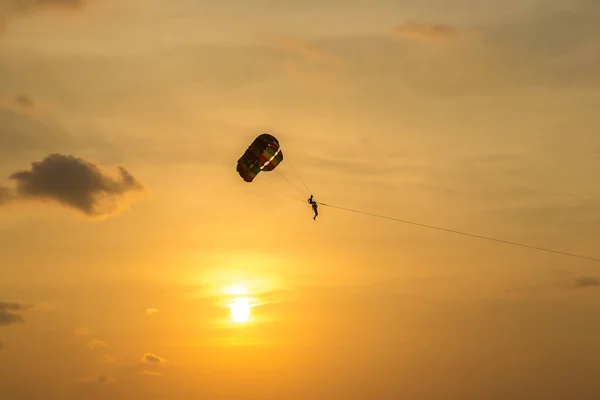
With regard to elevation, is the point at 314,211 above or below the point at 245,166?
below

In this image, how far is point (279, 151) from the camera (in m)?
123

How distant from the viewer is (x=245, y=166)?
122375 millimetres

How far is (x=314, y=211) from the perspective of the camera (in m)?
116

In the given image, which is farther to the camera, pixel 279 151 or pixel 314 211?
pixel 279 151

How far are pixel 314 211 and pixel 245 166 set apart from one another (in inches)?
504

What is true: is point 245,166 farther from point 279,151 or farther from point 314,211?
point 314,211

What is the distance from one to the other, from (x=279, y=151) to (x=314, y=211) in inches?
473

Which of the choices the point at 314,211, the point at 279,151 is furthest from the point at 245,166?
the point at 314,211

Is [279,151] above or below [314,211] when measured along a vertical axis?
above
